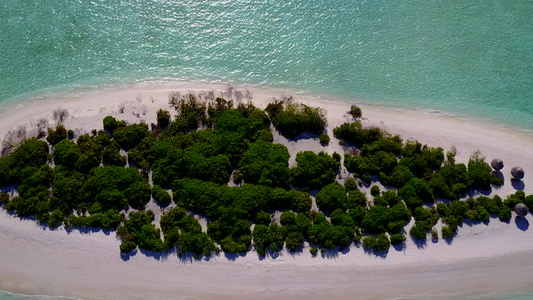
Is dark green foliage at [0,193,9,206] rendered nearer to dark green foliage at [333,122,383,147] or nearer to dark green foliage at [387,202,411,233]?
dark green foliage at [333,122,383,147]

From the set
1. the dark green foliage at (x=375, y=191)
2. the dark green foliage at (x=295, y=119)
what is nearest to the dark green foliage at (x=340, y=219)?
the dark green foliage at (x=375, y=191)

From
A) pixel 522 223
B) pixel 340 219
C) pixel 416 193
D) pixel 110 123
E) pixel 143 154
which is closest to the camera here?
pixel 340 219

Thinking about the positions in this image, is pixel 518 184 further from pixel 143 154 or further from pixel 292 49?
pixel 143 154

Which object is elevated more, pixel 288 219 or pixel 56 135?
pixel 56 135

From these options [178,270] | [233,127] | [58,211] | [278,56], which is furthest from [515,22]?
[58,211]

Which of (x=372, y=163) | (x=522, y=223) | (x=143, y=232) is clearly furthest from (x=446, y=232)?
(x=143, y=232)

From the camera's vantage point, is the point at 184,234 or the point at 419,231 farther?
the point at 419,231

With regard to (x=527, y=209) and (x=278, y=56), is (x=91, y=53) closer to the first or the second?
(x=278, y=56)
